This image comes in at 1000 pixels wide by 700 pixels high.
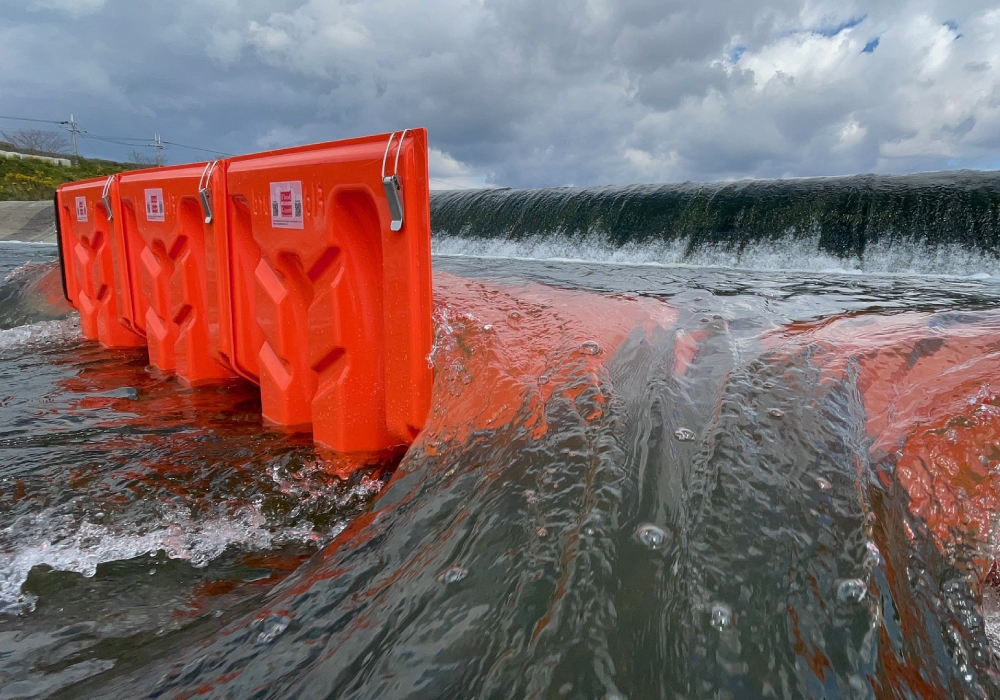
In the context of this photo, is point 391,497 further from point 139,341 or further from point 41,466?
point 139,341

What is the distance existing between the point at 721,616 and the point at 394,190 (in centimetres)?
148

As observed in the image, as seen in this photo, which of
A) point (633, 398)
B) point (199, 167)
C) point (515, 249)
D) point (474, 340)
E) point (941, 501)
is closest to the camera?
point (941, 501)

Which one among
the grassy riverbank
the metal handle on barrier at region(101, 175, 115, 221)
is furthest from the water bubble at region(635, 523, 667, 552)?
the grassy riverbank

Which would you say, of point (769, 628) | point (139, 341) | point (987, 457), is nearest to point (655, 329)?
point (987, 457)

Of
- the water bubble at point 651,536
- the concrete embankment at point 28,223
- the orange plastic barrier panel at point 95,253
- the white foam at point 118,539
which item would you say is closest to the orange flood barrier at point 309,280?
the white foam at point 118,539

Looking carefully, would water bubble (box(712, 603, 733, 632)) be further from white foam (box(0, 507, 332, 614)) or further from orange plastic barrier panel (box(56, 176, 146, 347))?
orange plastic barrier panel (box(56, 176, 146, 347))

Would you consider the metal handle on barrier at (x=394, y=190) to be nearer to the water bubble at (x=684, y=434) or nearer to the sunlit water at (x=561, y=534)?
the sunlit water at (x=561, y=534)

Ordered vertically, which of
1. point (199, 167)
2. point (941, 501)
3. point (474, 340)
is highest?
point (199, 167)

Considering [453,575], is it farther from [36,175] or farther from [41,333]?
[36,175]

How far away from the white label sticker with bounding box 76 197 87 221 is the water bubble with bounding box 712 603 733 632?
16.9ft

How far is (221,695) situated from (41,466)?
5.37 feet

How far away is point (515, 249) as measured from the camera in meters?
11.2

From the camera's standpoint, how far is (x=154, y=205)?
3436 millimetres

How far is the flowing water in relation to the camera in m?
1.04
